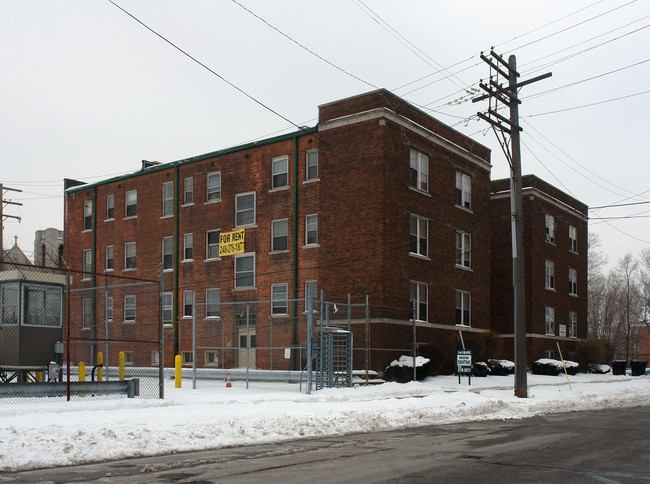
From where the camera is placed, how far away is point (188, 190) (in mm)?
38688

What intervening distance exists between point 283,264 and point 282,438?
20950 millimetres

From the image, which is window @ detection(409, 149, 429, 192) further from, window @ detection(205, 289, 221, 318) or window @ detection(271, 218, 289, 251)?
window @ detection(205, 289, 221, 318)

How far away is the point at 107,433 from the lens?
11.3m

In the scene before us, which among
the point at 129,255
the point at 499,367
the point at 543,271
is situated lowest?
the point at 499,367

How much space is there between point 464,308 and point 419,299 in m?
4.97

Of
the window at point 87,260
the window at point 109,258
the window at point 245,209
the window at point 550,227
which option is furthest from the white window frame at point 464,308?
the window at point 87,260

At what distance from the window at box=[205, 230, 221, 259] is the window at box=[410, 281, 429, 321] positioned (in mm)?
11098

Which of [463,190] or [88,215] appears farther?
[88,215]

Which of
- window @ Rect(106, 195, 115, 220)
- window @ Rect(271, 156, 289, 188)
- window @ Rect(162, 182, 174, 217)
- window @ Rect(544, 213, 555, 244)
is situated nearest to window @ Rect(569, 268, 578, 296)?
window @ Rect(544, 213, 555, 244)

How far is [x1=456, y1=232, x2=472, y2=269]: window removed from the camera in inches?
1401

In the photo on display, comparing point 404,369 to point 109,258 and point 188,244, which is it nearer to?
point 188,244

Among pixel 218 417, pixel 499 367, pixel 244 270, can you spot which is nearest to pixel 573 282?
pixel 499 367

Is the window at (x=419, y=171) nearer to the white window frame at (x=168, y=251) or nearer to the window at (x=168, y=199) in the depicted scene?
the window at (x=168, y=199)

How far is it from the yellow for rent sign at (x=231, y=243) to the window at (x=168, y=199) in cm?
493
